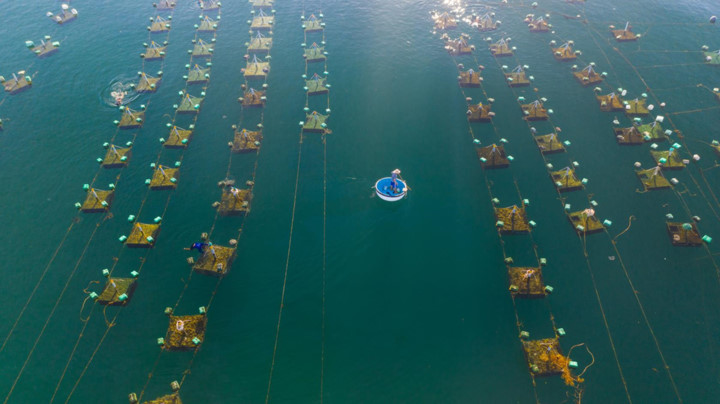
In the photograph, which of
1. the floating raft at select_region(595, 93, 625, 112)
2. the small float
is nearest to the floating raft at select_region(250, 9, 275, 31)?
the small float

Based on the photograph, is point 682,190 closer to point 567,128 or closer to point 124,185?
point 567,128

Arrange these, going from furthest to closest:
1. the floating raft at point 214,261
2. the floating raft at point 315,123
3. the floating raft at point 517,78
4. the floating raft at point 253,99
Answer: the floating raft at point 517,78 < the floating raft at point 253,99 < the floating raft at point 315,123 < the floating raft at point 214,261

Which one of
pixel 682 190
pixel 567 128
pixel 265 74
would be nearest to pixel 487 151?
pixel 567 128

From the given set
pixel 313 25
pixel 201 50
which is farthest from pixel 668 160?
pixel 201 50

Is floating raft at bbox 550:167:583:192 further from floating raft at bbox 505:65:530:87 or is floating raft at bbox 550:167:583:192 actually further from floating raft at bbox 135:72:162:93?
floating raft at bbox 135:72:162:93

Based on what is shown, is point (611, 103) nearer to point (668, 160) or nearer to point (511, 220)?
point (668, 160)

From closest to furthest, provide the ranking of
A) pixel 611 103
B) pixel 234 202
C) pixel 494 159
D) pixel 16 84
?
pixel 234 202 < pixel 494 159 < pixel 611 103 < pixel 16 84

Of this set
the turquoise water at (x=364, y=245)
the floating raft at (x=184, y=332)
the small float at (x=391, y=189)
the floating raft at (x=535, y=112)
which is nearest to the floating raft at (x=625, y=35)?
the turquoise water at (x=364, y=245)

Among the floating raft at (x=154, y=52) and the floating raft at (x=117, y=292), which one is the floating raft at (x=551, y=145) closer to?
the floating raft at (x=117, y=292)
